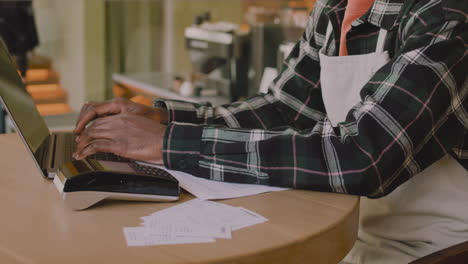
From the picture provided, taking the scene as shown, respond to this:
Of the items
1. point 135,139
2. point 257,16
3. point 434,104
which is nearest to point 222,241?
point 135,139

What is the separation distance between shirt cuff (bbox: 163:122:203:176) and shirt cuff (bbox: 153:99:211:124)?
29cm

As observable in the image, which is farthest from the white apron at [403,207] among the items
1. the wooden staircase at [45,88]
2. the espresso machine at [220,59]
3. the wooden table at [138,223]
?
the wooden staircase at [45,88]

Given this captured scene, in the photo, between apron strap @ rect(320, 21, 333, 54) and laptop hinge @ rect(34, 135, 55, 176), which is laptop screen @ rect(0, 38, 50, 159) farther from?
apron strap @ rect(320, 21, 333, 54)

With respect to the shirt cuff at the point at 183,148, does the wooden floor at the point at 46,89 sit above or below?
below

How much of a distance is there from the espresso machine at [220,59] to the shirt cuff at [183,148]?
75.2 inches

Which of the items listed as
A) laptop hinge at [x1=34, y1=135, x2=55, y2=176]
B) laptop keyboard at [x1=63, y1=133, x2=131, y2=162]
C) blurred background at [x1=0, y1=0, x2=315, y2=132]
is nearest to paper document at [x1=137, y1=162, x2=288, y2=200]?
laptop keyboard at [x1=63, y1=133, x2=131, y2=162]

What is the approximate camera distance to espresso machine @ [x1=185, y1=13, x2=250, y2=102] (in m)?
2.97

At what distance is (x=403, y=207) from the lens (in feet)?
4.07

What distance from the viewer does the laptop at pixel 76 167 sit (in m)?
0.92

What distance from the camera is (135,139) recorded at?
3.57 feet

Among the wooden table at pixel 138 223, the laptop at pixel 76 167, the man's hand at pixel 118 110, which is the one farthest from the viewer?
the man's hand at pixel 118 110

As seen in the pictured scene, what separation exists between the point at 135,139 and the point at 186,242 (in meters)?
0.34

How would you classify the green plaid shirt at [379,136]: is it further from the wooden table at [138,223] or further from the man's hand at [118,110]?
the man's hand at [118,110]

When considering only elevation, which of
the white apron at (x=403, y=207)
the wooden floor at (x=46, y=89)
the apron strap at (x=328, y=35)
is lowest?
the wooden floor at (x=46, y=89)
